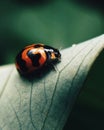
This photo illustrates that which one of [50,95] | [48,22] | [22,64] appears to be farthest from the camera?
[48,22]

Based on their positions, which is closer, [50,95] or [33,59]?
[50,95]

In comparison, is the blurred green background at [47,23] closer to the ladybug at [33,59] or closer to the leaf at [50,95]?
the ladybug at [33,59]

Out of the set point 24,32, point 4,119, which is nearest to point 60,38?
point 24,32

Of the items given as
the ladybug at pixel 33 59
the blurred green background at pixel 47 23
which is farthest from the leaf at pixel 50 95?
the blurred green background at pixel 47 23

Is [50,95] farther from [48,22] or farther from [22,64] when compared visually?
[48,22]

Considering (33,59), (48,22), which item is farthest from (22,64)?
(48,22)

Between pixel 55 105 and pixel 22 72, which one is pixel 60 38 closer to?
pixel 22 72

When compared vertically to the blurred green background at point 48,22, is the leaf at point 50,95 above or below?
above
